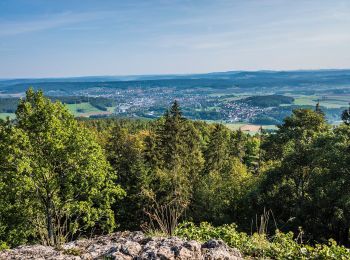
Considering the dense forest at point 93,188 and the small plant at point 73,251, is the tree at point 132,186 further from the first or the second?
the small plant at point 73,251

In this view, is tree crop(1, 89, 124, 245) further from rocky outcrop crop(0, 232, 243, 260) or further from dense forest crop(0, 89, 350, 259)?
rocky outcrop crop(0, 232, 243, 260)

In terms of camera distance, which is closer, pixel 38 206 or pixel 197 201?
pixel 38 206

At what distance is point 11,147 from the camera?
1695 cm

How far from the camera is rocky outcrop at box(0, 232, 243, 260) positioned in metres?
7.39

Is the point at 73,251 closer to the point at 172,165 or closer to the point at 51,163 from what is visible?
the point at 51,163

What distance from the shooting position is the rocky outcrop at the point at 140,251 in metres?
7.39

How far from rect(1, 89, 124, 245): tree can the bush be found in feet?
31.5

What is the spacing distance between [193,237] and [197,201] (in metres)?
28.1

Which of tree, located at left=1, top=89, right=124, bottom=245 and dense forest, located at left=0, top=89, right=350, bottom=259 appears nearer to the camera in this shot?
dense forest, located at left=0, top=89, right=350, bottom=259

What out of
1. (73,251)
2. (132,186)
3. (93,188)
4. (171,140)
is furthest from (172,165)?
(73,251)

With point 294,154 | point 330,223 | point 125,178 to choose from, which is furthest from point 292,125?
point 125,178

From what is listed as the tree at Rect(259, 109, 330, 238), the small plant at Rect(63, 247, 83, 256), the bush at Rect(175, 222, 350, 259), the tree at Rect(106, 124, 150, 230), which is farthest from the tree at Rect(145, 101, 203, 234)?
the small plant at Rect(63, 247, 83, 256)

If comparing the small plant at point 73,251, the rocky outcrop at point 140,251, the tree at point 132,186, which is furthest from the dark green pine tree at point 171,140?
the small plant at point 73,251

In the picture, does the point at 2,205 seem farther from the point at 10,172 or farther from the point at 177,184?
the point at 177,184
